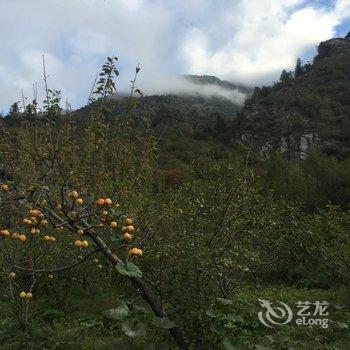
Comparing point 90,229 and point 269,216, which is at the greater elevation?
point 90,229

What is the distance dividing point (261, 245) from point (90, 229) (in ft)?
21.4

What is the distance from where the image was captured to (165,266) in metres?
4.89

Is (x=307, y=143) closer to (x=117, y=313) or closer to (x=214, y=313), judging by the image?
(x=214, y=313)

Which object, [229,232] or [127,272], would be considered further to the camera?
[229,232]

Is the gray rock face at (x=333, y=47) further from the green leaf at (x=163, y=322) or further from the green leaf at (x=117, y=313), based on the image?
the green leaf at (x=117, y=313)

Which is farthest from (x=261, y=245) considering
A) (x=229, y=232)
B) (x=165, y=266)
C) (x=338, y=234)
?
(x=165, y=266)

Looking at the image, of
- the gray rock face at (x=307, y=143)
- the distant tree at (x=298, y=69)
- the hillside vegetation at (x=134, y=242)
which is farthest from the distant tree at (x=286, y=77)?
the hillside vegetation at (x=134, y=242)

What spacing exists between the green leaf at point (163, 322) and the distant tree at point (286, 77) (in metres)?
77.5

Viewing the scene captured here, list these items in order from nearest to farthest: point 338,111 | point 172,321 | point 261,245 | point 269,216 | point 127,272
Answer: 1. point 127,272
2. point 172,321
3. point 269,216
4. point 261,245
5. point 338,111

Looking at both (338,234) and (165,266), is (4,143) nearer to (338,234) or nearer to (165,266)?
(165,266)

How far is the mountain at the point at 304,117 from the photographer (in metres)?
47.6

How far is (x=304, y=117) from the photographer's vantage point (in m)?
53.9

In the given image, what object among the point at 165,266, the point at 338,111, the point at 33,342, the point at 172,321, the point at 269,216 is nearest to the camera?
the point at 172,321

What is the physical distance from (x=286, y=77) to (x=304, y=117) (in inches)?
1154
